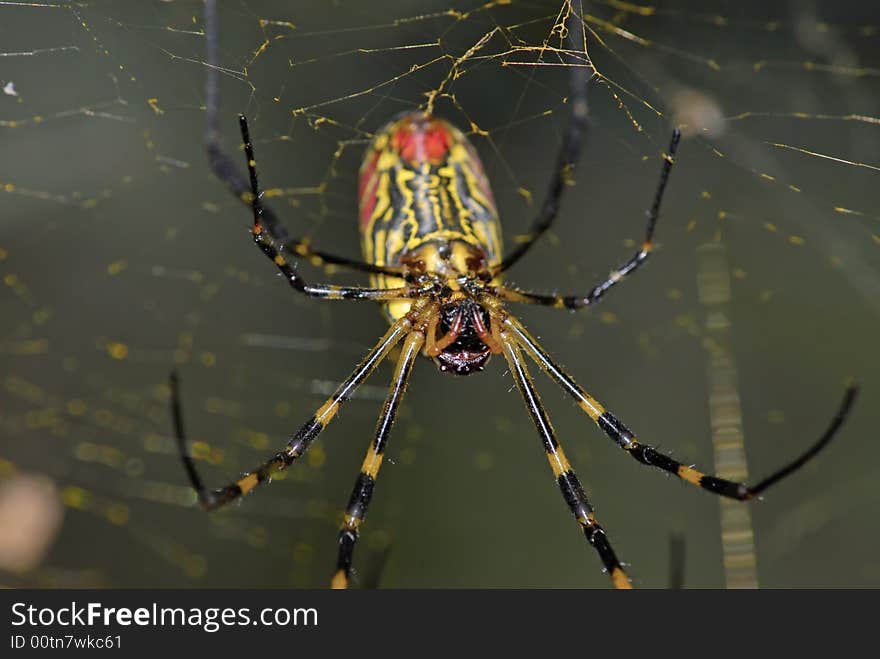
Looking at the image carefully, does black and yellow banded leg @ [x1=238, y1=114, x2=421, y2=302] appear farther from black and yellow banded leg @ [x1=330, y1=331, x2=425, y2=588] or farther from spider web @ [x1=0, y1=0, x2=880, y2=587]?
spider web @ [x1=0, y1=0, x2=880, y2=587]

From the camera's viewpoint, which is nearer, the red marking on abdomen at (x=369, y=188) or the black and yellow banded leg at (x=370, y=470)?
the black and yellow banded leg at (x=370, y=470)

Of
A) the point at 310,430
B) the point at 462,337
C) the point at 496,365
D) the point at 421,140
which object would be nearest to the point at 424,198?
the point at 421,140

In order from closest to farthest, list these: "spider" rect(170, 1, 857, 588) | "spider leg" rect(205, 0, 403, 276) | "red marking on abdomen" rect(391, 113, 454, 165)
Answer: "spider leg" rect(205, 0, 403, 276), "spider" rect(170, 1, 857, 588), "red marking on abdomen" rect(391, 113, 454, 165)

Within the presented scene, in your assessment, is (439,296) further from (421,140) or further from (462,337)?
(421,140)

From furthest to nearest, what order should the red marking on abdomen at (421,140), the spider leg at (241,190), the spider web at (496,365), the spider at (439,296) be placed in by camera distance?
1. the spider web at (496,365)
2. the red marking on abdomen at (421,140)
3. the spider at (439,296)
4. the spider leg at (241,190)

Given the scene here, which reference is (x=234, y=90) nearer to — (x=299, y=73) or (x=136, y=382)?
(x=299, y=73)

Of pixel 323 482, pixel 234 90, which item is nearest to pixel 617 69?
pixel 234 90

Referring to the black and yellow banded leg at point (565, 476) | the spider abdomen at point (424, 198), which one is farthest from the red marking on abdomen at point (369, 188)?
the black and yellow banded leg at point (565, 476)

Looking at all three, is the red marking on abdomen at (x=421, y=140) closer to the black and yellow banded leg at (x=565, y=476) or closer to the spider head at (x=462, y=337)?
the spider head at (x=462, y=337)

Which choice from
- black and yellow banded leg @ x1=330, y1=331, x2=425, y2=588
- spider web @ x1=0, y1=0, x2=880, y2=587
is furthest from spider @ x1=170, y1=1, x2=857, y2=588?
spider web @ x1=0, y1=0, x2=880, y2=587
